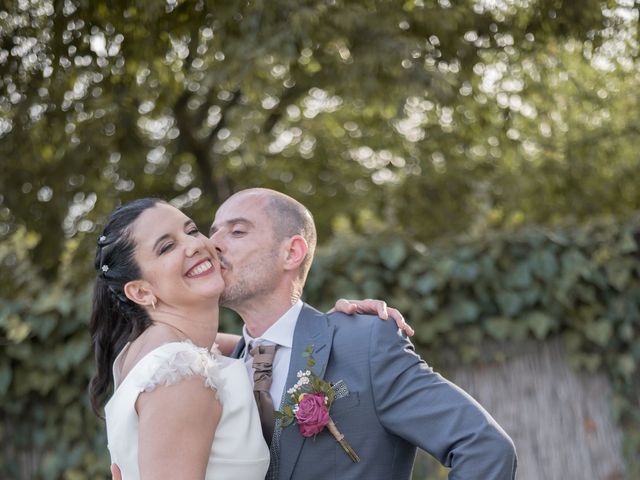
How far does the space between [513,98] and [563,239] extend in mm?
2126

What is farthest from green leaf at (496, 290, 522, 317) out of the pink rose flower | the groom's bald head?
the pink rose flower

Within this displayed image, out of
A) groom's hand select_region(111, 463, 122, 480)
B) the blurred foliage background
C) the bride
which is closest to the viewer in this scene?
the bride

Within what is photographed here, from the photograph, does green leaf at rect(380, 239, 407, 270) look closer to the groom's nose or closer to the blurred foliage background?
the blurred foliage background

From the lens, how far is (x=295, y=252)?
3072 mm

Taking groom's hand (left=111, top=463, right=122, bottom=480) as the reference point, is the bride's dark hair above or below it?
above

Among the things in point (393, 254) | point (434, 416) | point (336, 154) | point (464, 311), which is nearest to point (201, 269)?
point (434, 416)

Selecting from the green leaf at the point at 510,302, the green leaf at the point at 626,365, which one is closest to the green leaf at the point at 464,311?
the green leaf at the point at 510,302

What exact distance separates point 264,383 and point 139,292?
1.63 feet

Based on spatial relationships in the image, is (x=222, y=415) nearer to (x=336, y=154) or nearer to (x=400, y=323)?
(x=400, y=323)

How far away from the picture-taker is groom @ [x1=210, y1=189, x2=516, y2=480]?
251 cm

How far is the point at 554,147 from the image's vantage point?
8461mm

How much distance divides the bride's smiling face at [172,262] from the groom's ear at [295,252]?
391 millimetres

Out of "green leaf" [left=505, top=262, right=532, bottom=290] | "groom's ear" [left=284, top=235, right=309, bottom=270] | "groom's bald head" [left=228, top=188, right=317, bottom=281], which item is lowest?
"green leaf" [left=505, top=262, right=532, bottom=290]

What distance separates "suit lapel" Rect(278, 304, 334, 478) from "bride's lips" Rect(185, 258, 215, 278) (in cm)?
38
